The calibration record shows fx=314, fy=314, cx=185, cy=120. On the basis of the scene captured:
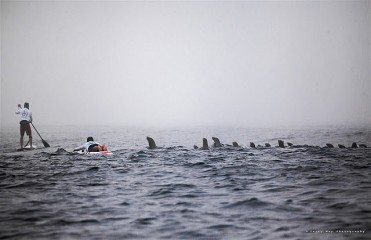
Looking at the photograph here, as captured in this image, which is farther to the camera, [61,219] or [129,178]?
[129,178]

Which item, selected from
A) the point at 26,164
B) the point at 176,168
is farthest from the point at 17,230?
the point at 26,164

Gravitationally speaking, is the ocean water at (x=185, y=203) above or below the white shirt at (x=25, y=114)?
below

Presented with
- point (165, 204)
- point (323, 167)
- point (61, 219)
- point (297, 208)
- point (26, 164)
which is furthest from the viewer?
point (26, 164)

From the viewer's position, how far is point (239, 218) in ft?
25.7

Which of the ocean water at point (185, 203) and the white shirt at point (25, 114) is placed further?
the white shirt at point (25, 114)

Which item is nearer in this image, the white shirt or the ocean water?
the ocean water

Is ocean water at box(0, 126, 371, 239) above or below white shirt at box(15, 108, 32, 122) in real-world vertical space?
below

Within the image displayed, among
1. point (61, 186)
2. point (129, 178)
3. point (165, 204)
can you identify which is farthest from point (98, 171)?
point (165, 204)

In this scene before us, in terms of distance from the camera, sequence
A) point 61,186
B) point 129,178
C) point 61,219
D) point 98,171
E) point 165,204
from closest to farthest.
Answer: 1. point 61,219
2. point 165,204
3. point 61,186
4. point 129,178
5. point 98,171

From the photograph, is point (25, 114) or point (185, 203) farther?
point (25, 114)

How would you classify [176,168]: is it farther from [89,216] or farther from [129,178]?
[89,216]

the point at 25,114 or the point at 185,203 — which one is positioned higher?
the point at 25,114

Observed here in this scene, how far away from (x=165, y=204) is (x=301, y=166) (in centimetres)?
1034

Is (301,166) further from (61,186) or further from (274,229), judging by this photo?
(61,186)
